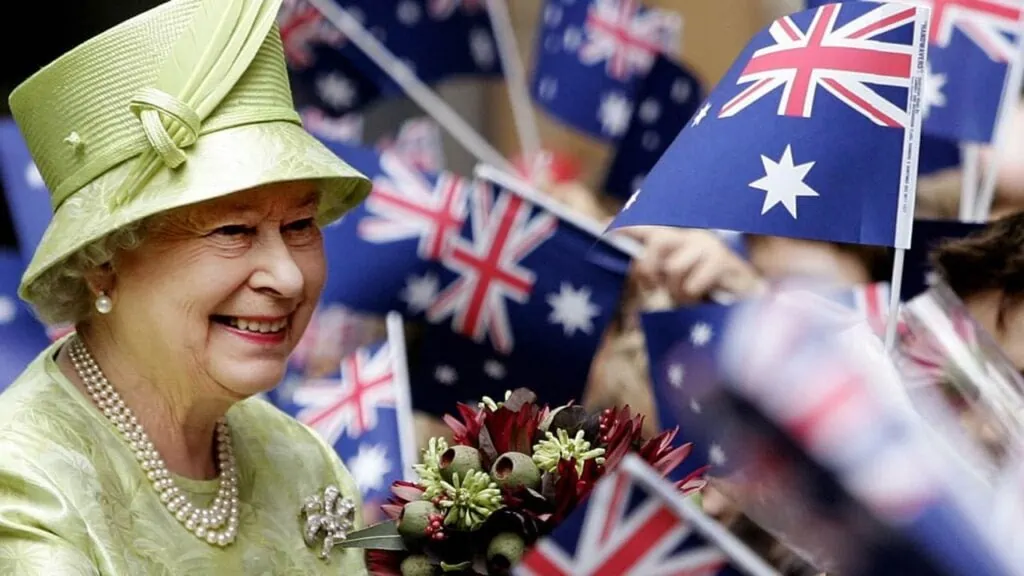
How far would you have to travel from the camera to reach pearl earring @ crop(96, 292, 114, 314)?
7.76 feet

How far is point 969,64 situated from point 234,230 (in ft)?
6.39

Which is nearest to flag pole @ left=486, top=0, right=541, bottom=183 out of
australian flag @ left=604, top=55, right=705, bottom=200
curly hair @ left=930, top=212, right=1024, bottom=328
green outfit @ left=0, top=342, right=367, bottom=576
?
australian flag @ left=604, top=55, right=705, bottom=200

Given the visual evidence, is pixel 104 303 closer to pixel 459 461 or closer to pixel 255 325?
pixel 255 325

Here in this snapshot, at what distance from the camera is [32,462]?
2207mm

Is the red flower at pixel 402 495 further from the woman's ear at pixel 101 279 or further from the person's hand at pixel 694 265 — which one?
the person's hand at pixel 694 265

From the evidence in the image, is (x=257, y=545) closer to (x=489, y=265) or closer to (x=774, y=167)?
(x=774, y=167)

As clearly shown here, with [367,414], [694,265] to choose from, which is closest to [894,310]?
[367,414]

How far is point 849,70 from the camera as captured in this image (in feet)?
8.70

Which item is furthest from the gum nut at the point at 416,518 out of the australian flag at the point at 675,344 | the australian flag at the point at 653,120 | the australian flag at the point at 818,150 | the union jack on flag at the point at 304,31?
the union jack on flag at the point at 304,31

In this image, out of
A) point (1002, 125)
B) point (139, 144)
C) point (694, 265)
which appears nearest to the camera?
point (139, 144)

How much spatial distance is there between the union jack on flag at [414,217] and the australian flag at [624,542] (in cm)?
237

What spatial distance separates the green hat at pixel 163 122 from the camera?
2.26m

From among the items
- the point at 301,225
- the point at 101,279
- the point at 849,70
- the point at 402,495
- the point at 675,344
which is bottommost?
the point at 675,344

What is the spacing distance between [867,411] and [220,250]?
0.94 metres
